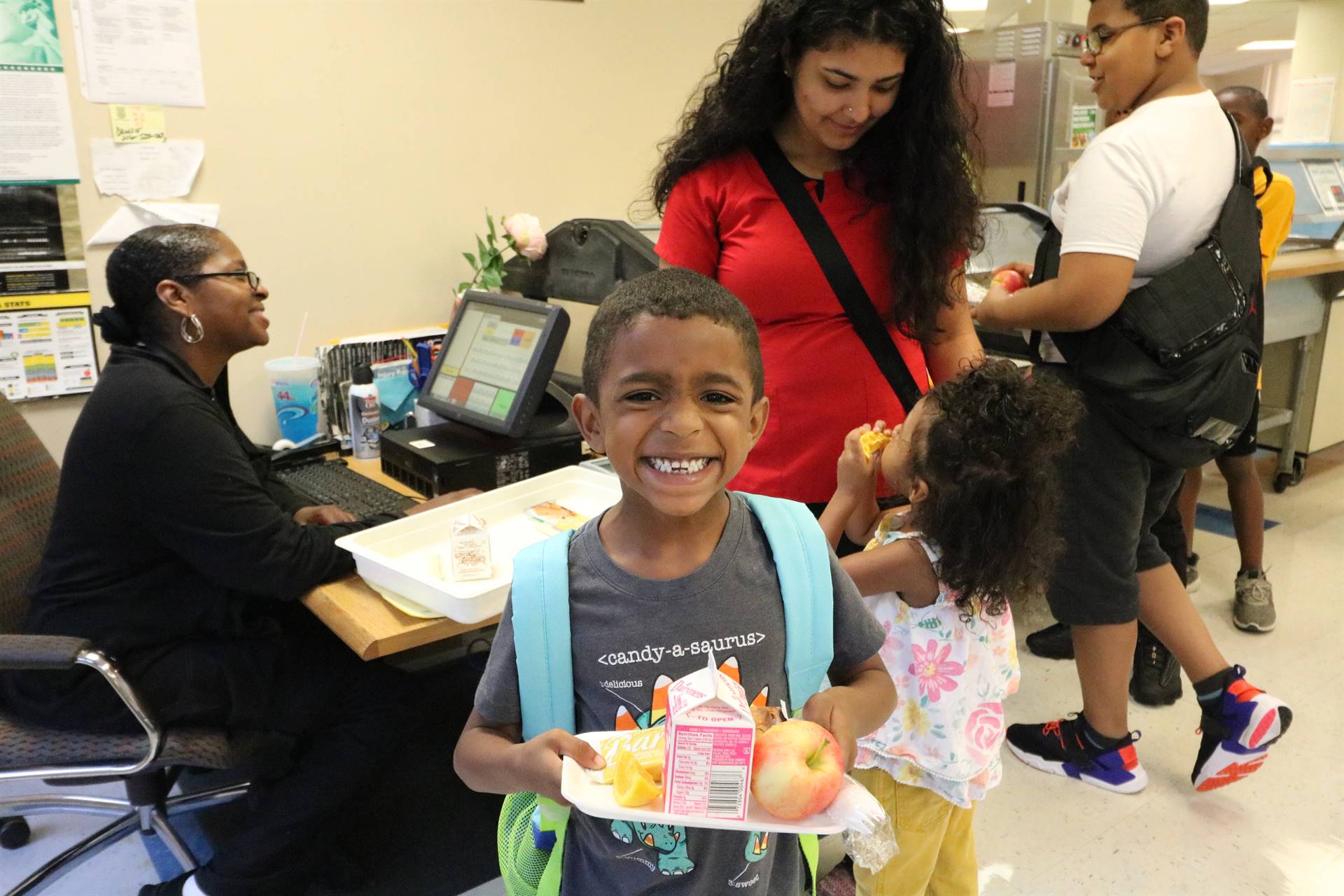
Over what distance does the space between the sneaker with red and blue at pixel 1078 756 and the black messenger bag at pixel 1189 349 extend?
27.0 inches

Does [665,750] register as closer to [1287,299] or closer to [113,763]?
[113,763]

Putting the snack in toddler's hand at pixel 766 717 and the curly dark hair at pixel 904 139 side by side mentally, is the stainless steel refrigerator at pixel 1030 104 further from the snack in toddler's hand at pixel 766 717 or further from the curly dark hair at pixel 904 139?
the snack in toddler's hand at pixel 766 717

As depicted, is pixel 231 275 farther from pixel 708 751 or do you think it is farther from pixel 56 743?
pixel 708 751

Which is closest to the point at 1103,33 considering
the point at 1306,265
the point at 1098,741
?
the point at 1098,741

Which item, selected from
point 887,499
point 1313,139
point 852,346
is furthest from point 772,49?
point 1313,139

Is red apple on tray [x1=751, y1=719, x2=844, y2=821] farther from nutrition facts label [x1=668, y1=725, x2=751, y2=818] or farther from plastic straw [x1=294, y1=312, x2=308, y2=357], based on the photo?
plastic straw [x1=294, y1=312, x2=308, y2=357]

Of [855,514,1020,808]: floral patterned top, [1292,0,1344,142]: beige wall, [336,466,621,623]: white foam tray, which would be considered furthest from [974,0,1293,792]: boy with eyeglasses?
[1292,0,1344,142]: beige wall

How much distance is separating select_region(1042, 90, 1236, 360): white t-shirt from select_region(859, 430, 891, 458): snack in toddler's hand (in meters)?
0.65

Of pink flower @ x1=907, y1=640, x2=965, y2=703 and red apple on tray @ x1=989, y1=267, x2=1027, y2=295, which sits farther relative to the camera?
red apple on tray @ x1=989, y1=267, x2=1027, y2=295

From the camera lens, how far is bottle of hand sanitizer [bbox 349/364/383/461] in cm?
224

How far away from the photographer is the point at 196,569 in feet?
5.55

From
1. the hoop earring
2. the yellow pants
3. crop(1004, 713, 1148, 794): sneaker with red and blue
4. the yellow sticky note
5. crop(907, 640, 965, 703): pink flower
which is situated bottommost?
crop(1004, 713, 1148, 794): sneaker with red and blue

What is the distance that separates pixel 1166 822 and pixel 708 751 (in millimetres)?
1817

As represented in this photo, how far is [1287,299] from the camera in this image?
12.1 feet
